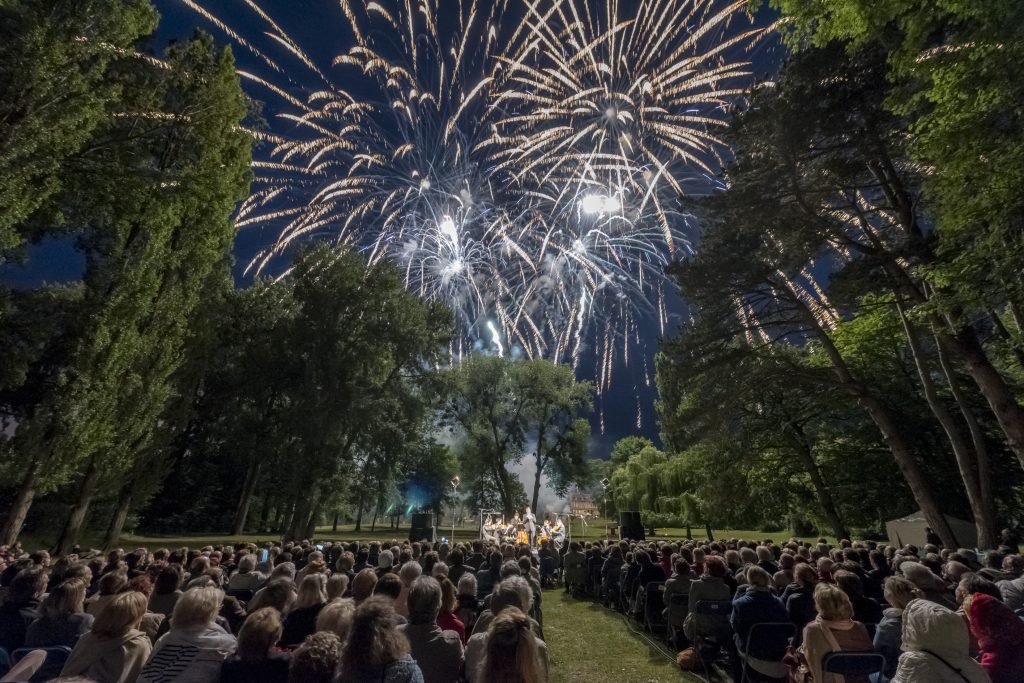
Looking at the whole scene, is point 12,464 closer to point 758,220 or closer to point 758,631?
point 758,631

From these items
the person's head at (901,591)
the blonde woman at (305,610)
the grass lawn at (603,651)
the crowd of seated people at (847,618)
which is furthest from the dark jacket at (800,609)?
the blonde woman at (305,610)

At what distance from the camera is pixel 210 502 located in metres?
31.1

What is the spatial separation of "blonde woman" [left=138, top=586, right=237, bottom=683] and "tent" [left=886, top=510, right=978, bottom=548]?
18716 millimetres

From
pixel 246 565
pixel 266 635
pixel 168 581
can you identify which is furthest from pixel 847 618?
pixel 246 565

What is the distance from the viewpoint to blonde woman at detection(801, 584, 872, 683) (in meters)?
3.78

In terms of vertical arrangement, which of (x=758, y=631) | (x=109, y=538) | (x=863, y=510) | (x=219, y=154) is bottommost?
(x=758, y=631)

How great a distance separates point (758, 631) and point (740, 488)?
677 inches

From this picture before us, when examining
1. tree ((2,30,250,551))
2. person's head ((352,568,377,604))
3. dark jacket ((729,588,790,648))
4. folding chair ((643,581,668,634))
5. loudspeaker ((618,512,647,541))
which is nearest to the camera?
person's head ((352,568,377,604))

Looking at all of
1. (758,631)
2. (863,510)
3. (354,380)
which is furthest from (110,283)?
(863,510)

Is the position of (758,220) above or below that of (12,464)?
above

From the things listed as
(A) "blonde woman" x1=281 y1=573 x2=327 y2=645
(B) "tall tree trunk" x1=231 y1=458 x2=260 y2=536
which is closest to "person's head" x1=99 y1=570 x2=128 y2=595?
(A) "blonde woman" x1=281 y1=573 x2=327 y2=645

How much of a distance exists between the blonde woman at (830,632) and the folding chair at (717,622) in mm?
2328

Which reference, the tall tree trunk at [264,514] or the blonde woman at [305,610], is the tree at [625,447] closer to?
the tall tree trunk at [264,514]

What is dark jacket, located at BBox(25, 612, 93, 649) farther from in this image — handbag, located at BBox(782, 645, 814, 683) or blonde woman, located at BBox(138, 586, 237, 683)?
handbag, located at BBox(782, 645, 814, 683)
